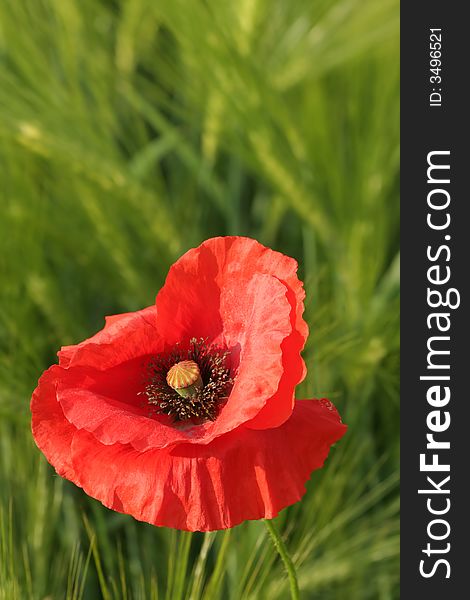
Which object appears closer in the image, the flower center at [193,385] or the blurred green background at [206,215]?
the flower center at [193,385]

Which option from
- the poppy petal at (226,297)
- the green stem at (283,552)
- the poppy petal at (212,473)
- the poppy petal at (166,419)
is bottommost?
the green stem at (283,552)

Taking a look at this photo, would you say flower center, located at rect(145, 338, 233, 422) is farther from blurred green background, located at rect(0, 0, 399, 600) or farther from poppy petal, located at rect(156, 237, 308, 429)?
blurred green background, located at rect(0, 0, 399, 600)

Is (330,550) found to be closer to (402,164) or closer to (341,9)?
(402,164)

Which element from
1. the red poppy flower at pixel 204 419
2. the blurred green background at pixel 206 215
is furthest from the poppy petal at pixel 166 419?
the blurred green background at pixel 206 215

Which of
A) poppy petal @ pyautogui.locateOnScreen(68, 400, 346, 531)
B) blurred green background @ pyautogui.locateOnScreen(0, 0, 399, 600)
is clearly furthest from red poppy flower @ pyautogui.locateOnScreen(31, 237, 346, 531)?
blurred green background @ pyautogui.locateOnScreen(0, 0, 399, 600)

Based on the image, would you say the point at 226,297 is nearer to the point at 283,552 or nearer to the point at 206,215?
the point at 283,552

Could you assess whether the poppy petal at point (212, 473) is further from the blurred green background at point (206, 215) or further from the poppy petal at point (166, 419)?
the blurred green background at point (206, 215)
